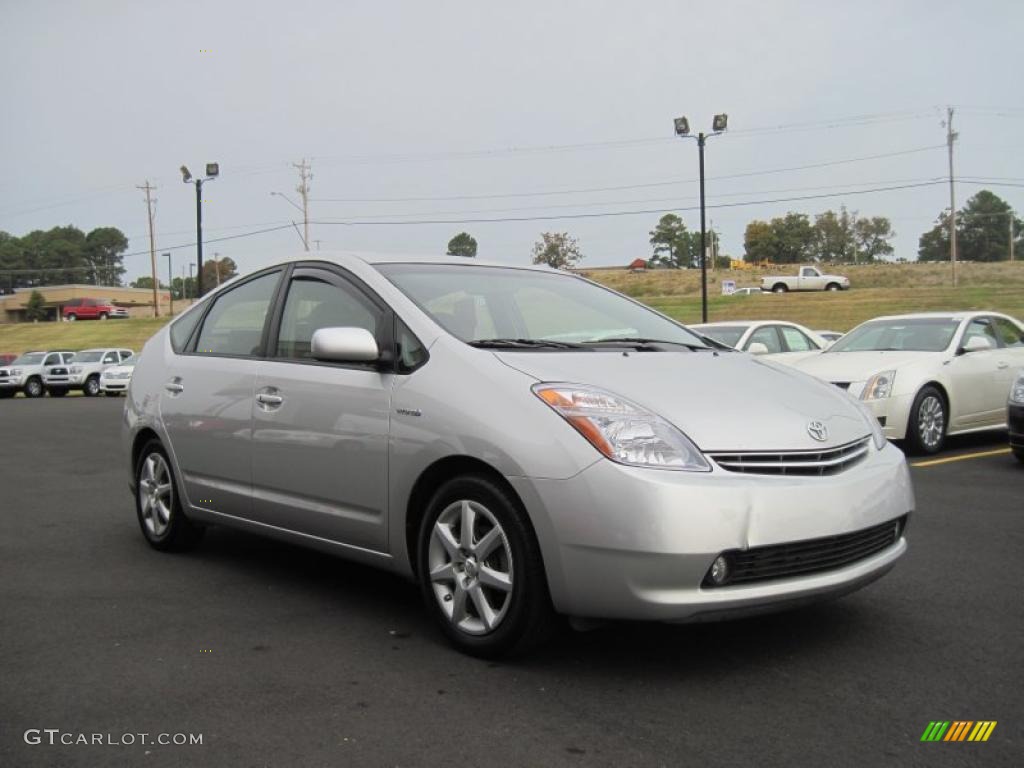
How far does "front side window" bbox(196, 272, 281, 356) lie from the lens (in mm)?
5180

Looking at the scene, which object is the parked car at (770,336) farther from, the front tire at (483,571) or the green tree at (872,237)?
the green tree at (872,237)

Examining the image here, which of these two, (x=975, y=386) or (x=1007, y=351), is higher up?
(x=1007, y=351)

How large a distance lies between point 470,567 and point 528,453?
556 millimetres

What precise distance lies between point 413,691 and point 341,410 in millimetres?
1345

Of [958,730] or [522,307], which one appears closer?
[958,730]

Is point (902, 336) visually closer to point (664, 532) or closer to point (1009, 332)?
point (1009, 332)

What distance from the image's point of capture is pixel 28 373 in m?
32.1

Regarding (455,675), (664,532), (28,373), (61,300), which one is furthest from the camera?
(61,300)

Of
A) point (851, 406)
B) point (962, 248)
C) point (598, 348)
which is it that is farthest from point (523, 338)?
point (962, 248)

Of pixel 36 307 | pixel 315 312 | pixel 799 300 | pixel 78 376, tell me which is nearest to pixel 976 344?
pixel 315 312

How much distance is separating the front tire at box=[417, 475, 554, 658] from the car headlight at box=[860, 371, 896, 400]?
693 cm

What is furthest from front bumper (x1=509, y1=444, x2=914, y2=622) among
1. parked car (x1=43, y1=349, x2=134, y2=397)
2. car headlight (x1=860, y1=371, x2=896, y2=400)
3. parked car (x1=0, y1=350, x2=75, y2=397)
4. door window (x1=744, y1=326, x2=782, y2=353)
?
parked car (x1=0, y1=350, x2=75, y2=397)

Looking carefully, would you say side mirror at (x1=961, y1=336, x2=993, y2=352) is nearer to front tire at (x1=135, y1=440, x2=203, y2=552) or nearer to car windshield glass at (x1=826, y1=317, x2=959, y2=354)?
car windshield glass at (x1=826, y1=317, x2=959, y2=354)

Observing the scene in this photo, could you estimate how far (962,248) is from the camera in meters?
122
